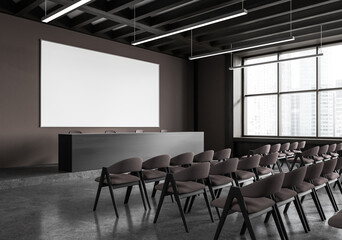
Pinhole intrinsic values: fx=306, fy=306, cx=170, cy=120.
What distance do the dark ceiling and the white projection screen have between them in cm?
73

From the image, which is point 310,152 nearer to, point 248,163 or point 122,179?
point 248,163

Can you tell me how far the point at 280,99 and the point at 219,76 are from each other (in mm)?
2190

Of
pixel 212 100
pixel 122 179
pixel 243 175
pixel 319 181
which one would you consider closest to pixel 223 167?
pixel 243 175

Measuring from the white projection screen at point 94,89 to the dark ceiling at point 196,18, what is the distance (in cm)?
73

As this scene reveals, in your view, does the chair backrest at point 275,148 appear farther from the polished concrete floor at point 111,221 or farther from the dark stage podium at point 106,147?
the dark stage podium at point 106,147

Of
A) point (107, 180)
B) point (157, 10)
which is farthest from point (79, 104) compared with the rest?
point (107, 180)

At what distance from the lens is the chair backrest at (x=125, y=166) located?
374cm

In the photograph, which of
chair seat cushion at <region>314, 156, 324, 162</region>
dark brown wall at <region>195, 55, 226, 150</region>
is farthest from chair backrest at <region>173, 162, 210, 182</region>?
dark brown wall at <region>195, 55, 226, 150</region>

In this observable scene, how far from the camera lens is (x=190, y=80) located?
37.1 feet

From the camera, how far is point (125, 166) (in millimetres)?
3779

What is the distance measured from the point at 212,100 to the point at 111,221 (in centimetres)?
804


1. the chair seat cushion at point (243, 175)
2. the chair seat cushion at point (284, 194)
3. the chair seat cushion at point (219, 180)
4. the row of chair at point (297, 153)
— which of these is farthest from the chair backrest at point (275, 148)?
the chair seat cushion at point (284, 194)

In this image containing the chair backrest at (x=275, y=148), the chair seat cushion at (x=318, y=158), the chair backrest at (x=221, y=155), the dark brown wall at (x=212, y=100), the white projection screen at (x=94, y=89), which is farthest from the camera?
the dark brown wall at (x=212, y=100)

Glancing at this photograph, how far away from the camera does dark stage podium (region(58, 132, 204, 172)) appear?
6.08m
